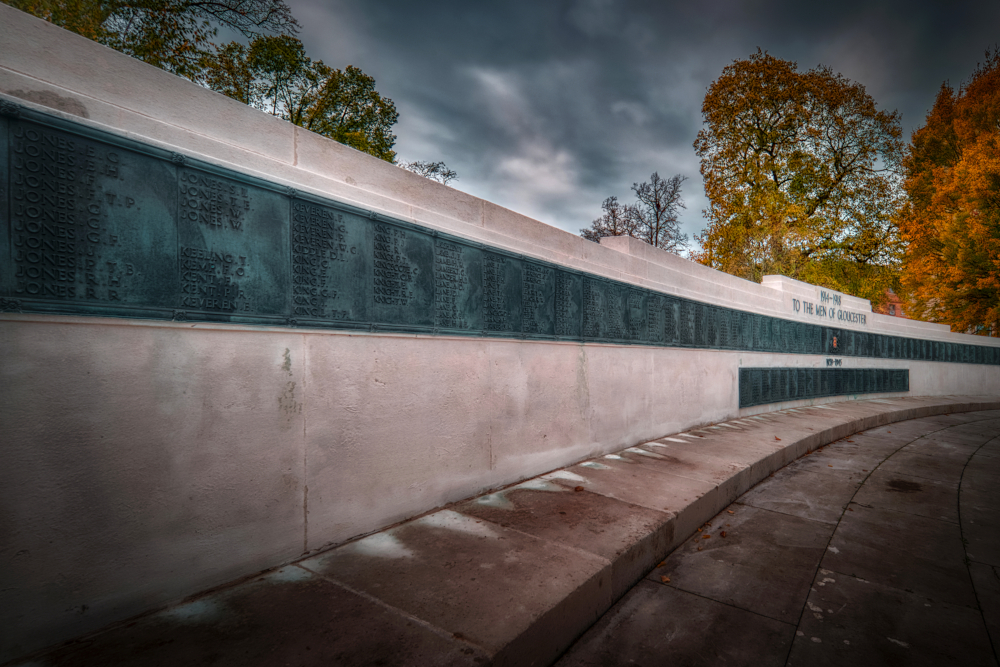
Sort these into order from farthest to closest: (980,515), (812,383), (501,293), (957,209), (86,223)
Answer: (957,209) → (812,383) → (980,515) → (501,293) → (86,223)

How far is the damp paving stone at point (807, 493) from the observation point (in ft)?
15.7

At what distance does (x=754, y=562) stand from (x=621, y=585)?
4.51 ft

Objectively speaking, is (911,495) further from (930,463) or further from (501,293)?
(501,293)

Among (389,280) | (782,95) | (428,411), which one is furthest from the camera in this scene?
(782,95)

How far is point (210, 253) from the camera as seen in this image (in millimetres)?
2605

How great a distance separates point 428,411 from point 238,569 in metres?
1.69

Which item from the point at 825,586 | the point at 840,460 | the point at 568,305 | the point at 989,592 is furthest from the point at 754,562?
the point at 840,460

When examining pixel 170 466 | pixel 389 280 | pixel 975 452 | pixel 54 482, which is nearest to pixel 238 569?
pixel 170 466

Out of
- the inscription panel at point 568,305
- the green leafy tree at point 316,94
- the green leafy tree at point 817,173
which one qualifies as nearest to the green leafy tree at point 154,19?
the green leafy tree at point 316,94

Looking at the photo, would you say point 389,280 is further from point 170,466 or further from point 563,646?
point 563,646

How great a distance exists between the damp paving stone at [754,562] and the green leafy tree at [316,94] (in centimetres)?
1816

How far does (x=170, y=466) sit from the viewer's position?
2.41 m

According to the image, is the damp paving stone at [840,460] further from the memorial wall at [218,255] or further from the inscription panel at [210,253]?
the inscription panel at [210,253]

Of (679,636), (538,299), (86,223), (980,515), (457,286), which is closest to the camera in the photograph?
(86,223)
